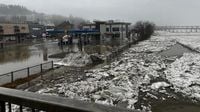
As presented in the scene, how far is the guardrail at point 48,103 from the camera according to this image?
1891mm

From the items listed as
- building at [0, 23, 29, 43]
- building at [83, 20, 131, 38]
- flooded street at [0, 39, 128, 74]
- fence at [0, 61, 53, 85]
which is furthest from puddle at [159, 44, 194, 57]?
building at [0, 23, 29, 43]

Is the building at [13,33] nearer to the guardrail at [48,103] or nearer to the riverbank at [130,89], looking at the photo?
the riverbank at [130,89]

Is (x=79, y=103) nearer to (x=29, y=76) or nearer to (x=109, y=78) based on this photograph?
(x=109, y=78)

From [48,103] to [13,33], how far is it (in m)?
82.0

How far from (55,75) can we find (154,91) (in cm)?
1045

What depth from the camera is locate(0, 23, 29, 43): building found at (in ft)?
242

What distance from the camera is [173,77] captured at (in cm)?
2030

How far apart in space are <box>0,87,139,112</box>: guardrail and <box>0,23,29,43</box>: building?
243 feet

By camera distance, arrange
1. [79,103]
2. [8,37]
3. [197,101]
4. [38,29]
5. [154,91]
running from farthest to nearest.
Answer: [38,29]
[8,37]
[154,91]
[197,101]
[79,103]

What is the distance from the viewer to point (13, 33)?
79062 mm

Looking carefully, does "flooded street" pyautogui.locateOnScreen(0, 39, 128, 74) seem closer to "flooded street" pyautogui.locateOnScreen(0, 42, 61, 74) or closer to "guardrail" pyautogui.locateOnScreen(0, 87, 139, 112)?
"flooded street" pyautogui.locateOnScreen(0, 42, 61, 74)

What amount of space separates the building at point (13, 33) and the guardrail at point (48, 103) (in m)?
74.0

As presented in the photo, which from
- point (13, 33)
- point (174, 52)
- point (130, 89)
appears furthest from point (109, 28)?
point (130, 89)

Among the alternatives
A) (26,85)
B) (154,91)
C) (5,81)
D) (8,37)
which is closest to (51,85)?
(26,85)
